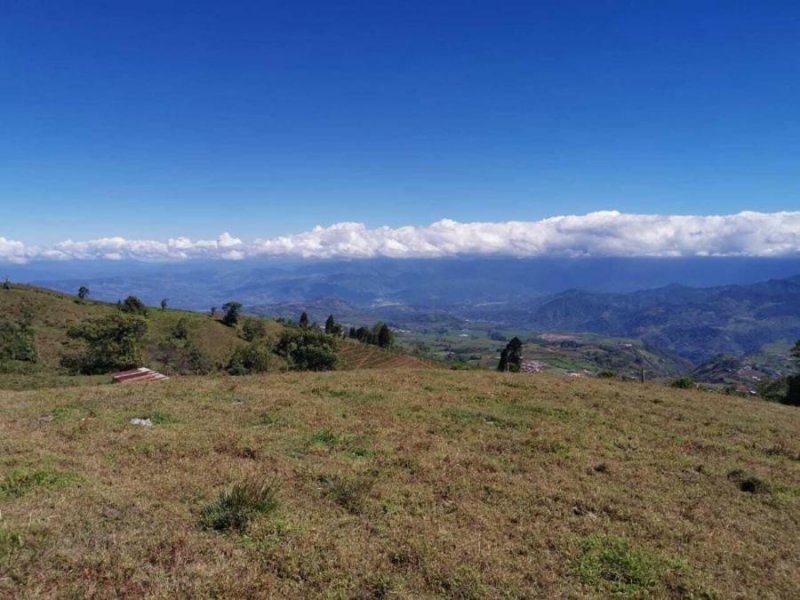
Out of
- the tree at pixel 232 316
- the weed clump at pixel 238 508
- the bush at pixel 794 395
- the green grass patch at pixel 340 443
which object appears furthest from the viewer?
the tree at pixel 232 316

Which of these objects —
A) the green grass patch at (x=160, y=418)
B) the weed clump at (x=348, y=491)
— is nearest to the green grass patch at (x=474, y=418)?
the weed clump at (x=348, y=491)

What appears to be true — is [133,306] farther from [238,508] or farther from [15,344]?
[238,508]

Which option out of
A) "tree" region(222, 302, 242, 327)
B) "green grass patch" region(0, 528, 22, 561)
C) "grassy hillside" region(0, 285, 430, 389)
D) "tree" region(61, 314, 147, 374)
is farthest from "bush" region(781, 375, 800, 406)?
"tree" region(222, 302, 242, 327)

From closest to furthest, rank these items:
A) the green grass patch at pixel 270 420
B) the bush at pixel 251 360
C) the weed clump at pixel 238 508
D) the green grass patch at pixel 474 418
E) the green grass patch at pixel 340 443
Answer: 1. the weed clump at pixel 238 508
2. the green grass patch at pixel 340 443
3. the green grass patch at pixel 270 420
4. the green grass patch at pixel 474 418
5. the bush at pixel 251 360

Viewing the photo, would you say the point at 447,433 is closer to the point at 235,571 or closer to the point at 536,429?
the point at 536,429

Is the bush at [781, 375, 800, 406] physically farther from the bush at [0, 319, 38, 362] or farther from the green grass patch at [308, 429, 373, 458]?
the bush at [0, 319, 38, 362]

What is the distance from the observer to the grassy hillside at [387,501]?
7.19 m

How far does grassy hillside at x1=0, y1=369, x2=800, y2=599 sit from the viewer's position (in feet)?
23.6

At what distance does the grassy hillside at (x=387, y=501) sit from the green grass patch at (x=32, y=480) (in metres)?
0.05

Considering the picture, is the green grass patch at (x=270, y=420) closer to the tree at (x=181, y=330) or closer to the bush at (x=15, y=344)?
the bush at (x=15, y=344)

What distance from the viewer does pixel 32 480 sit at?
9.78 meters

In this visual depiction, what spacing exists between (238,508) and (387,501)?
3071mm

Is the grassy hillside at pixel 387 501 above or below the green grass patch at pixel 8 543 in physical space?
below

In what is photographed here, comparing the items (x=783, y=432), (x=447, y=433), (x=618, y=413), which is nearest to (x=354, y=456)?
(x=447, y=433)
